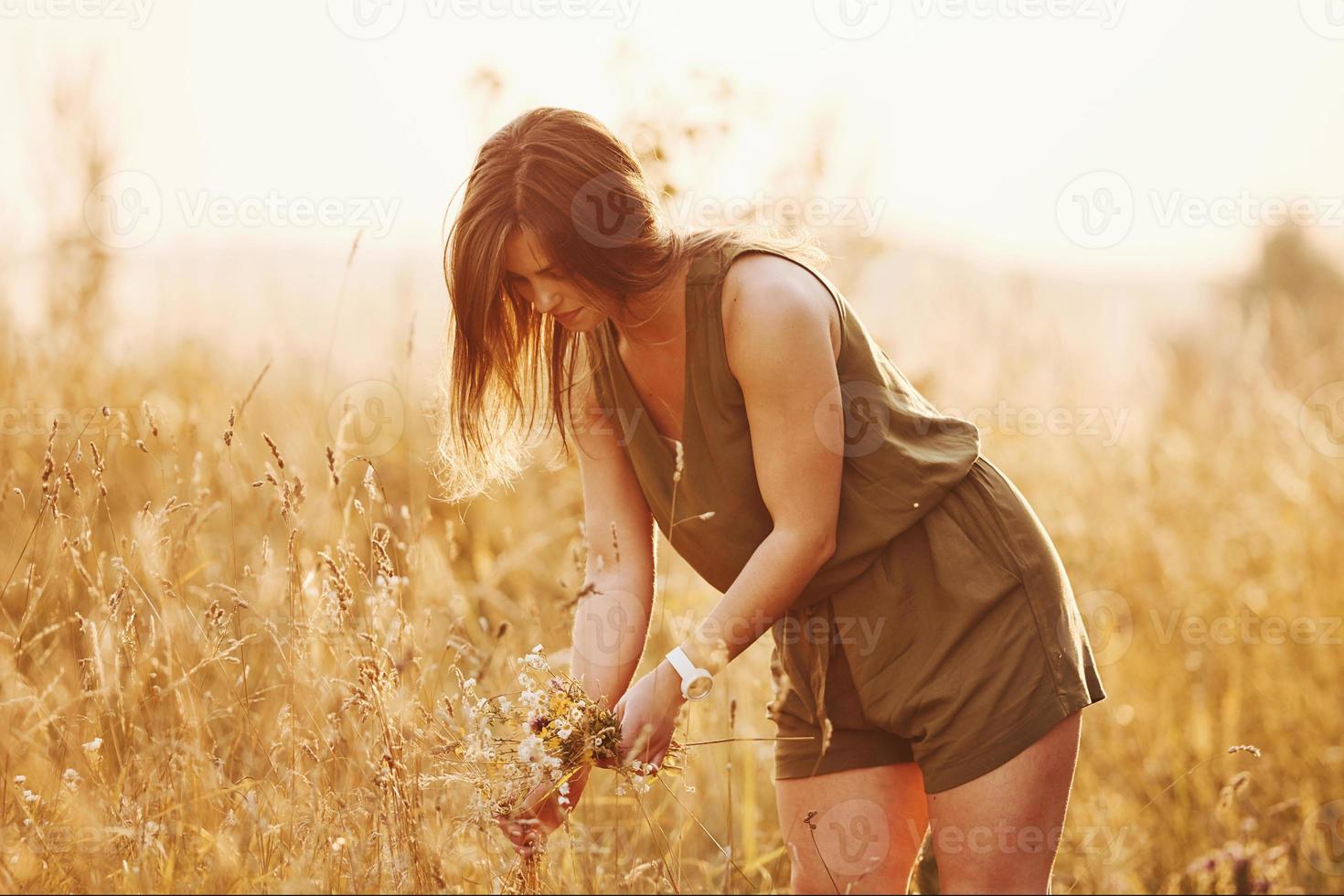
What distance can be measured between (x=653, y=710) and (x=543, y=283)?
2.26 ft

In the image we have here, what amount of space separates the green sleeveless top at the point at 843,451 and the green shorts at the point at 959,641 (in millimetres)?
54

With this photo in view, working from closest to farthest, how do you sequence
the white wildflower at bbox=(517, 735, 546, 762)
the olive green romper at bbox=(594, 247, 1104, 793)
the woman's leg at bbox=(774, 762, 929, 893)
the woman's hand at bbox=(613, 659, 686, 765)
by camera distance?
the white wildflower at bbox=(517, 735, 546, 762)
the woman's hand at bbox=(613, 659, 686, 765)
the olive green romper at bbox=(594, 247, 1104, 793)
the woman's leg at bbox=(774, 762, 929, 893)

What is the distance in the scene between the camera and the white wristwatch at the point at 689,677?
170cm

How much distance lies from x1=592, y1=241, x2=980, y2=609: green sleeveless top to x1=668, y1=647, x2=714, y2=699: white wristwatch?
0.23m

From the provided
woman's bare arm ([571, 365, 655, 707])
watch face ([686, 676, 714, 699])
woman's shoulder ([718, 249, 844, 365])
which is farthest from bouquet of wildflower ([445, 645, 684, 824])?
woman's shoulder ([718, 249, 844, 365])

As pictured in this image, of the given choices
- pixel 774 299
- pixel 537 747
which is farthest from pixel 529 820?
pixel 774 299

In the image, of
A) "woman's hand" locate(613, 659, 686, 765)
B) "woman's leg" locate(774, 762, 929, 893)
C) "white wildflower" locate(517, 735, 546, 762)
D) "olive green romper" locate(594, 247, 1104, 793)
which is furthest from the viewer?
"woman's leg" locate(774, 762, 929, 893)

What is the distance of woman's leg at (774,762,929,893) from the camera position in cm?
203

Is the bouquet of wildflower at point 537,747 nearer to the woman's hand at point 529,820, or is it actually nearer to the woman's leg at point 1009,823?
the woman's hand at point 529,820

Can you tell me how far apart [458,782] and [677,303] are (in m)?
0.83

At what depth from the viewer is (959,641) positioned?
1.86 metres

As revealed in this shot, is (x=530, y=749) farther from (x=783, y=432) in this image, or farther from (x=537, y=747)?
(x=783, y=432)

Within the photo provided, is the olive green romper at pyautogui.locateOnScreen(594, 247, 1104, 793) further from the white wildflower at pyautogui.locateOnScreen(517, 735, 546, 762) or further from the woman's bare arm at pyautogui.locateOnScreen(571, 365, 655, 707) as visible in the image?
the white wildflower at pyautogui.locateOnScreen(517, 735, 546, 762)

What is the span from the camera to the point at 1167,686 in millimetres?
3799
